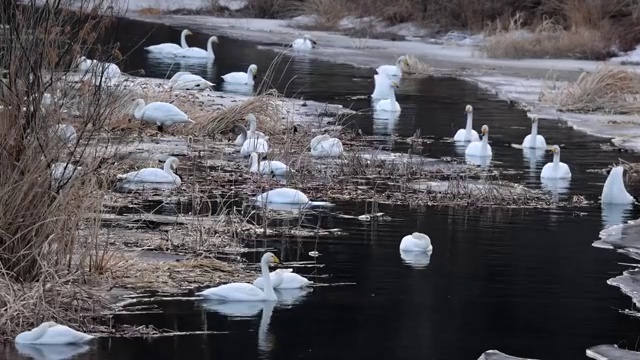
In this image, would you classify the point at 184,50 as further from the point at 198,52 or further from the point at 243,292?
the point at 243,292

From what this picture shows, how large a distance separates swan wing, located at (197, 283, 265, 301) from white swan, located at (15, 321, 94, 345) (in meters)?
1.50

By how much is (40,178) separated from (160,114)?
8826 mm

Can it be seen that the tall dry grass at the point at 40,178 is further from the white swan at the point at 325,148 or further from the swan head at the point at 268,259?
the white swan at the point at 325,148

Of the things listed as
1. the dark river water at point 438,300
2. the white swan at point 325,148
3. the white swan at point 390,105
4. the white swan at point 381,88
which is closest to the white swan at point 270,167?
the white swan at point 325,148

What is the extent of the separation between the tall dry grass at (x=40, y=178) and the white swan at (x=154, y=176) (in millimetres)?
4564

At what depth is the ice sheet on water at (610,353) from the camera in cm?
827

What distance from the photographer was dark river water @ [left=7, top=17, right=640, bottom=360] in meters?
8.36

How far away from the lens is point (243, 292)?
9.30 meters

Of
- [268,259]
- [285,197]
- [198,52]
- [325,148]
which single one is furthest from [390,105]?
[268,259]

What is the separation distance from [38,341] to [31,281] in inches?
36.5

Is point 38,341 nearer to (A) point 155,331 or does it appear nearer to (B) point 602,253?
(A) point 155,331

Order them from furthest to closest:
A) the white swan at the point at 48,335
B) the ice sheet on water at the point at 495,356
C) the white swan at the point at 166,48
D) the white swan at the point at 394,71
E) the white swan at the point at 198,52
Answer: the white swan at the point at 166,48 → the white swan at the point at 198,52 → the white swan at the point at 394,71 → the ice sheet on water at the point at 495,356 → the white swan at the point at 48,335

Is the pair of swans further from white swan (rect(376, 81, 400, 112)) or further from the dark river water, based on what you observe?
the dark river water

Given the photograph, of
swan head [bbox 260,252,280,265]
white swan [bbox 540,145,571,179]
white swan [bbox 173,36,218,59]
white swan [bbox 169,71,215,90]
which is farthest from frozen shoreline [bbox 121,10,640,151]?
swan head [bbox 260,252,280,265]
